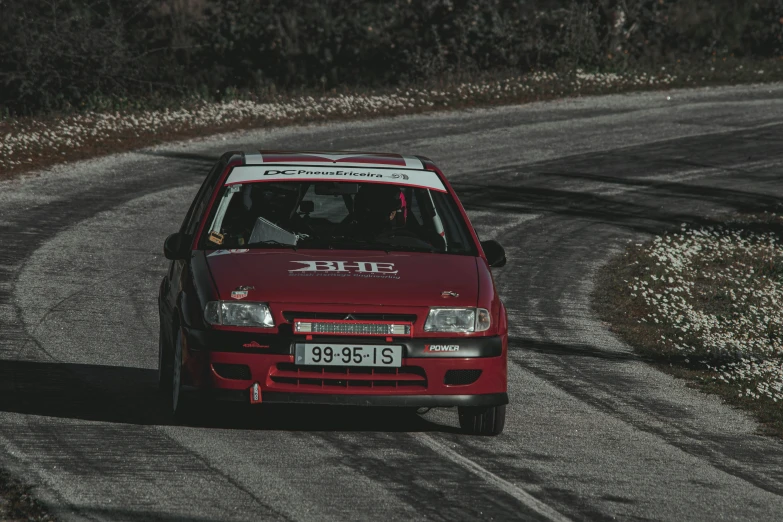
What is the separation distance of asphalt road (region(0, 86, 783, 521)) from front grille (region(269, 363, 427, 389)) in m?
0.39

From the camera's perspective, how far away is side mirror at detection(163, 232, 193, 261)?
802 centimetres

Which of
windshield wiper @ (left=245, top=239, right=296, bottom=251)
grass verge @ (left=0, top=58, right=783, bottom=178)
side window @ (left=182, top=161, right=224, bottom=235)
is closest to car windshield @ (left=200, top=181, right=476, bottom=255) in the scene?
windshield wiper @ (left=245, top=239, right=296, bottom=251)

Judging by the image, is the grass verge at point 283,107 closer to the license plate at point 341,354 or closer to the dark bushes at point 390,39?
the dark bushes at point 390,39

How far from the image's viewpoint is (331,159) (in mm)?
8695

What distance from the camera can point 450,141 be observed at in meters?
24.2

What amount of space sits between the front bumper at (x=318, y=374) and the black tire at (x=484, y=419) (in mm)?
398

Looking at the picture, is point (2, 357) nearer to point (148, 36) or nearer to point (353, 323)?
point (353, 323)

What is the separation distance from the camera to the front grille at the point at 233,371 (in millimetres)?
6879

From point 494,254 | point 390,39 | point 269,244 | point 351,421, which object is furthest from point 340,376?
point 390,39

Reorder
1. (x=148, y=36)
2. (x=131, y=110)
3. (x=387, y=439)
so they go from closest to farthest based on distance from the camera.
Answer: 1. (x=387, y=439)
2. (x=131, y=110)
3. (x=148, y=36)

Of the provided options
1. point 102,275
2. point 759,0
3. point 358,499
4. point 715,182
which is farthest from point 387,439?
point 759,0

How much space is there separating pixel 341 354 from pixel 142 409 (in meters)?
1.71

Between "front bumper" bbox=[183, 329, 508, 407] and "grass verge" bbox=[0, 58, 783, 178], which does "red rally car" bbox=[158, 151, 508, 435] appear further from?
"grass verge" bbox=[0, 58, 783, 178]

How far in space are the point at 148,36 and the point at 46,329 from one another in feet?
81.1
